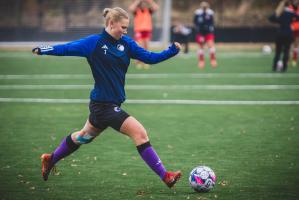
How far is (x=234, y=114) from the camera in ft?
45.3

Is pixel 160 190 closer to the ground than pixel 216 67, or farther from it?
farther from it

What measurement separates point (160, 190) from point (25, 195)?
5.10ft

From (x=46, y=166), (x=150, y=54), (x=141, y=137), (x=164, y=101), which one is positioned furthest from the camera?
(x=164, y=101)

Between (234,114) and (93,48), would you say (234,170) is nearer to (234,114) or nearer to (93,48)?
(93,48)

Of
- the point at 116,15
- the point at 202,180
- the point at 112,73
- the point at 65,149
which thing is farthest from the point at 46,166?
the point at 116,15

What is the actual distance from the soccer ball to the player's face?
1808 mm

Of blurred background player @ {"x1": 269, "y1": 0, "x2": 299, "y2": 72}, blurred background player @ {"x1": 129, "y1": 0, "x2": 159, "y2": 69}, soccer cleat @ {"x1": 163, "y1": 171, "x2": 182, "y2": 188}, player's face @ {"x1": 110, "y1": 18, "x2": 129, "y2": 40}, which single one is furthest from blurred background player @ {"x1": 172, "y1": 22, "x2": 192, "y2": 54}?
soccer cleat @ {"x1": 163, "y1": 171, "x2": 182, "y2": 188}

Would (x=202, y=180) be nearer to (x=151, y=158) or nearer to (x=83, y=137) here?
(x=151, y=158)

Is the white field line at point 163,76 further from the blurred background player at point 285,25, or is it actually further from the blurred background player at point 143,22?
the blurred background player at point 143,22

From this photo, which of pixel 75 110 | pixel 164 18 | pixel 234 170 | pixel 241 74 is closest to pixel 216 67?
pixel 241 74

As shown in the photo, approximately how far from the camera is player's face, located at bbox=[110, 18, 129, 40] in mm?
7719

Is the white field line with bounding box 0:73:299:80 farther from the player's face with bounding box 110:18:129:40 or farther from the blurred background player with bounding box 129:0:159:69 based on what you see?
the player's face with bounding box 110:18:129:40

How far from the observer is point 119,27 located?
775cm

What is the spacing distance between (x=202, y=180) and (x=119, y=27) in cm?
198
